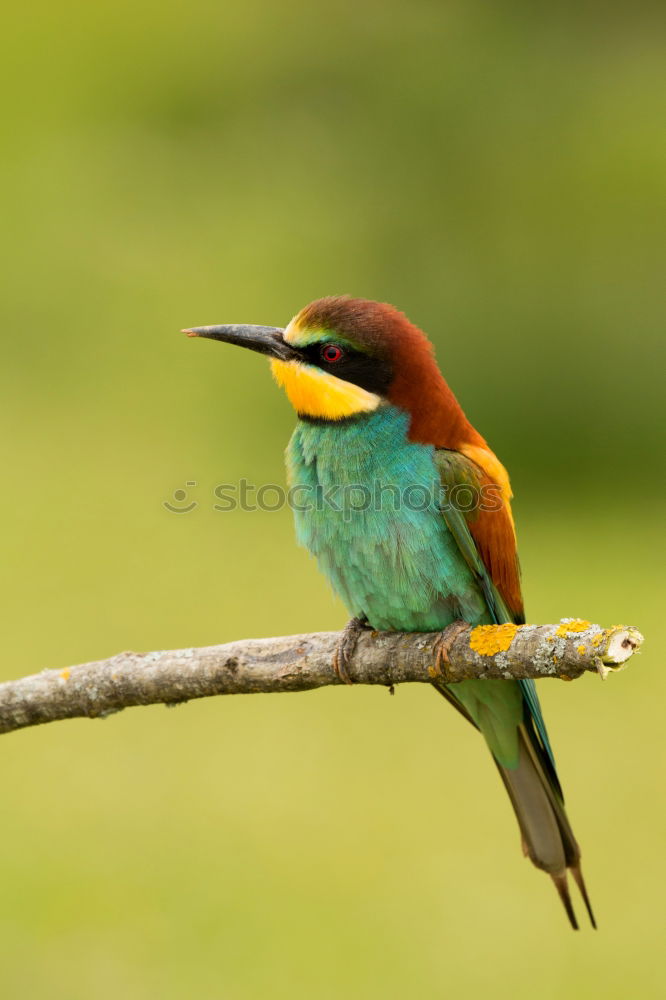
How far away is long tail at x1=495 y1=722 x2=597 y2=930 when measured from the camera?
2.14 metres

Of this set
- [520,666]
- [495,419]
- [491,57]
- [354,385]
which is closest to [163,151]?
[491,57]

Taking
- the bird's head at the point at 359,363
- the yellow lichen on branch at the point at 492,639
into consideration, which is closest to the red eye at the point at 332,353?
the bird's head at the point at 359,363

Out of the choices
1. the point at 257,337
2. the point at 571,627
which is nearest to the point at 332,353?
the point at 257,337

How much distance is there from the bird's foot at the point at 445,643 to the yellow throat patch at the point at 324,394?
0.41m

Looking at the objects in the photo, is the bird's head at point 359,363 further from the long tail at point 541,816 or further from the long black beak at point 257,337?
the long tail at point 541,816

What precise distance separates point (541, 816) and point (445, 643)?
477 mm

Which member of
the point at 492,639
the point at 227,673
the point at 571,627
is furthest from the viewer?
the point at 227,673

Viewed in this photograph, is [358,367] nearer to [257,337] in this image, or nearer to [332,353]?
[332,353]

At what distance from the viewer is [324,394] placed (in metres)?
2.10

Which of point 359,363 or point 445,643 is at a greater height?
point 359,363

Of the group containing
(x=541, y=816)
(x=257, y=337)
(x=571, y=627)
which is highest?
(x=257, y=337)

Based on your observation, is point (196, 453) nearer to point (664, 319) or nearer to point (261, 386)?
point (261, 386)

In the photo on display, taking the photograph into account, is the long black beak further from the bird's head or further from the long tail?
the long tail

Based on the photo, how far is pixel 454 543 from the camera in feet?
6.77
